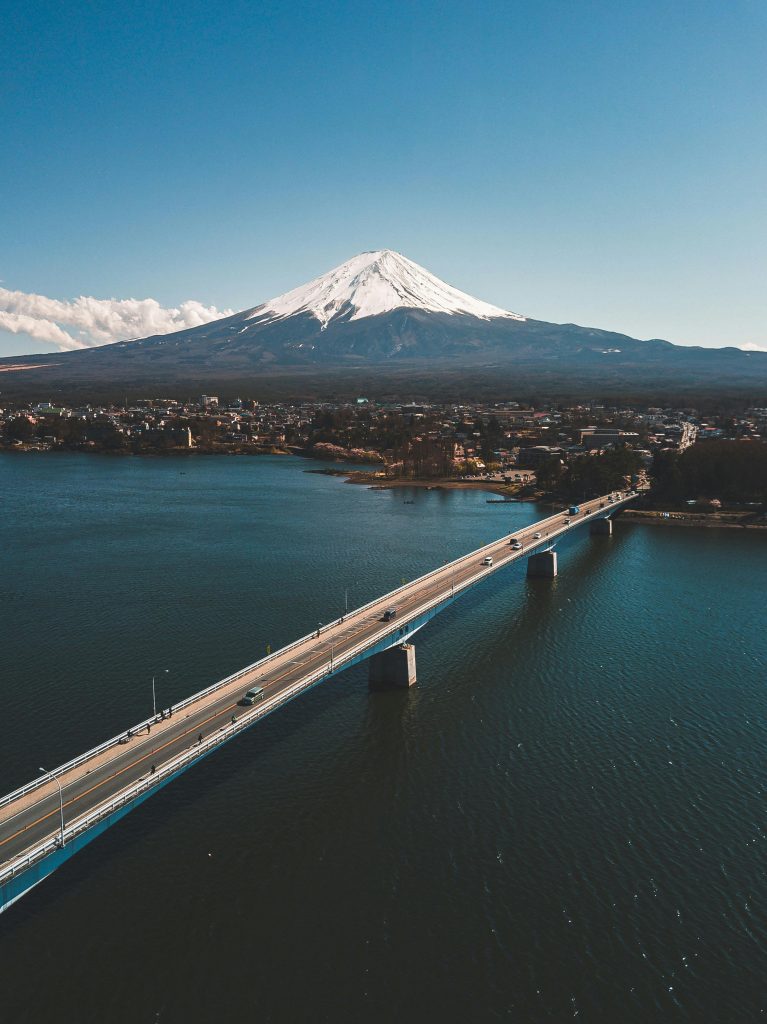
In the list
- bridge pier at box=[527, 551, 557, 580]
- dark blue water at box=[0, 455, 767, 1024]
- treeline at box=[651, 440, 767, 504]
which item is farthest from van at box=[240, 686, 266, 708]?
treeline at box=[651, 440, 767, 504]

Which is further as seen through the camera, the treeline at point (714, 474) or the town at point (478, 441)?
the town at point (478, 441)

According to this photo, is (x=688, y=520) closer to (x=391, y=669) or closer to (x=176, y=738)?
(x=391, y=669)

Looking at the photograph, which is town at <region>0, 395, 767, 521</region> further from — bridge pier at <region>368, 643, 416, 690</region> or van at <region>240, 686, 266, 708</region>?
van at <region>240, 686, 266, 708</region>

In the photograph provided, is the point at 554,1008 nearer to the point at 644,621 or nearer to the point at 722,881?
the point at 722,881

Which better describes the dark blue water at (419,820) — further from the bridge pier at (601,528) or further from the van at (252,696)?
the bridge pier at (601,528)

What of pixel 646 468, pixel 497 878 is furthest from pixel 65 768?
pixel 646 468

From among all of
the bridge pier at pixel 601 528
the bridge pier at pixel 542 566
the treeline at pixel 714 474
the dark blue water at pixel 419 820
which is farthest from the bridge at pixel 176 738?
the treeline at pixel 714 474
